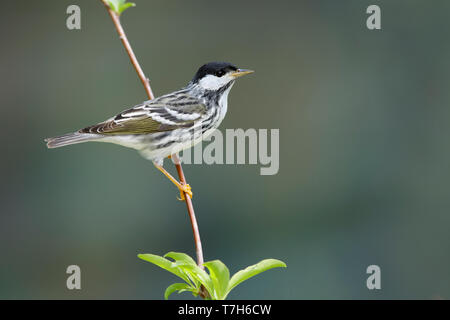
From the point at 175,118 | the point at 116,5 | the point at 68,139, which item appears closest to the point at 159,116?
the point at 175,118

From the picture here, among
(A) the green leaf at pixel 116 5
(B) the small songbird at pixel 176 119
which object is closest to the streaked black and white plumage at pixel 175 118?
(B) the small songbird at pixel 176 119

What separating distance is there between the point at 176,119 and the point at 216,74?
0.35 m

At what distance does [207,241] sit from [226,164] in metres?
0.74

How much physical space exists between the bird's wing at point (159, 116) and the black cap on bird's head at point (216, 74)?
0.14 m

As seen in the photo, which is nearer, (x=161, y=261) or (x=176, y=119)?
(x=161, y=261)

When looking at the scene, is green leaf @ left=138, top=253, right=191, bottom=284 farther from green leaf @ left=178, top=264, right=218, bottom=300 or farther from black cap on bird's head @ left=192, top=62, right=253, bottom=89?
black cap on bird's head @ left=192, top=62, right=253, bottom=89

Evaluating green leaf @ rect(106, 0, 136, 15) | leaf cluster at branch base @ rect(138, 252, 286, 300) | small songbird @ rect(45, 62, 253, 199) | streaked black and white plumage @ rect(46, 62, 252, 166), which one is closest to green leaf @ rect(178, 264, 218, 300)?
leaf cluster at branch base @ rect(138, 252, 286, 300)

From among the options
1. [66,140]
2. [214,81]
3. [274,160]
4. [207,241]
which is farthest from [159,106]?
[207,241]

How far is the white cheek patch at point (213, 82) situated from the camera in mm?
2470

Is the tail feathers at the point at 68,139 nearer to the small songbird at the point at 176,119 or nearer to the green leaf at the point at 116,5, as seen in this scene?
the small songbird at the point at 176,119

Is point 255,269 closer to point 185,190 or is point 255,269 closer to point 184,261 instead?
point 184,261

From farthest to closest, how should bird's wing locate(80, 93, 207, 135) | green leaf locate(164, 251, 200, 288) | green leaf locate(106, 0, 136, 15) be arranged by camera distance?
bird's wing locate(80, 93, 207, 135) → green leaf locate(106, 0, 136, 15) → green leaf locate(164, 251, 200, 288)

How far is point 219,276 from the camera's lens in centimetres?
133

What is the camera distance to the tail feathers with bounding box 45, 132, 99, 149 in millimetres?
1993
